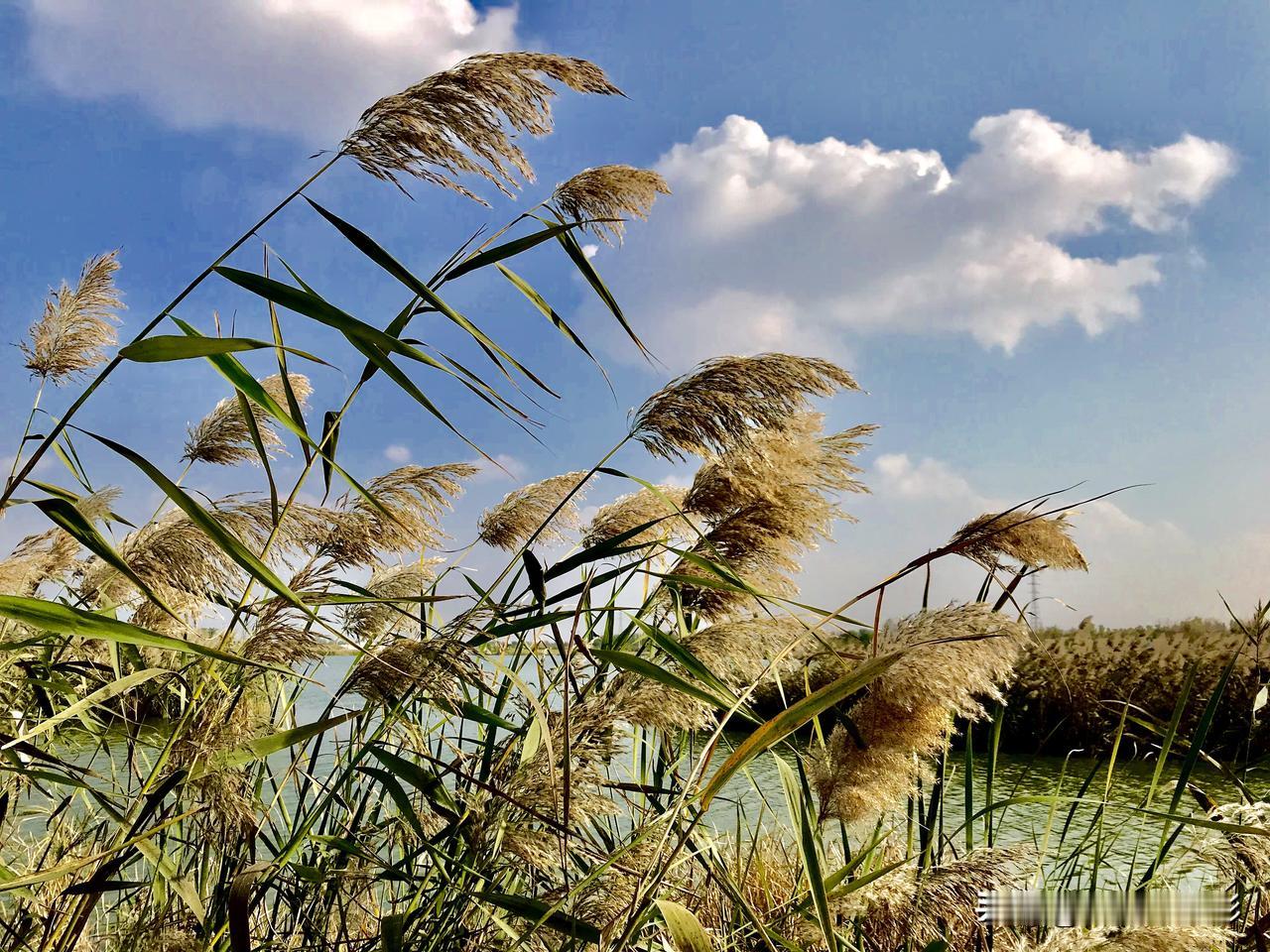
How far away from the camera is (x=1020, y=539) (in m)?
1.83

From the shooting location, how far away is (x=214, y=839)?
82.4 inches

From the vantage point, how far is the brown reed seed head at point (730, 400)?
1747mm

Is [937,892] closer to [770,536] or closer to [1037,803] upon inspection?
[770,536]

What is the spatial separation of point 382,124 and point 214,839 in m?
1.61

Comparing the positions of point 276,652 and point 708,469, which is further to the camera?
point 708,469

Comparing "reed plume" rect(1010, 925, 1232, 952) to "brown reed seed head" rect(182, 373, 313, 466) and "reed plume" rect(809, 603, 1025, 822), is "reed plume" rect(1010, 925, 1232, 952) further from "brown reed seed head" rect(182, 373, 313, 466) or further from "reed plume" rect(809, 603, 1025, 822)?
"brown reed seed head" rect(182, 373, 313, 466)

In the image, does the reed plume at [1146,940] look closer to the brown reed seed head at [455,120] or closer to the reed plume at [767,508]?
the reed plume at [767,508]

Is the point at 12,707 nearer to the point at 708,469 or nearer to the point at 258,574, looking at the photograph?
the point at 258,574

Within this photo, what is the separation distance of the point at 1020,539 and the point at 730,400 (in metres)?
0.65

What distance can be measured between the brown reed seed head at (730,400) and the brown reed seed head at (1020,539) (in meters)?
0.38

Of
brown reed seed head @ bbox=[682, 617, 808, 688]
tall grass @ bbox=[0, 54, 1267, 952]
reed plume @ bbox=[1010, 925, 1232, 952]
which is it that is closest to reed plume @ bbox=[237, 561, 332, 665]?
tall grass @ bbox=[0, 54, 1267, 952]

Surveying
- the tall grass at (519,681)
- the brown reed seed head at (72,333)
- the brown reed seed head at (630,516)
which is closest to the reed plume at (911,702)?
the tall grass at (519,681)

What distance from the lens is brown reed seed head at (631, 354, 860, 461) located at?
175 centimetres

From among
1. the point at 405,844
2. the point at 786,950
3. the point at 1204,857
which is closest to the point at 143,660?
the point at 405,844
